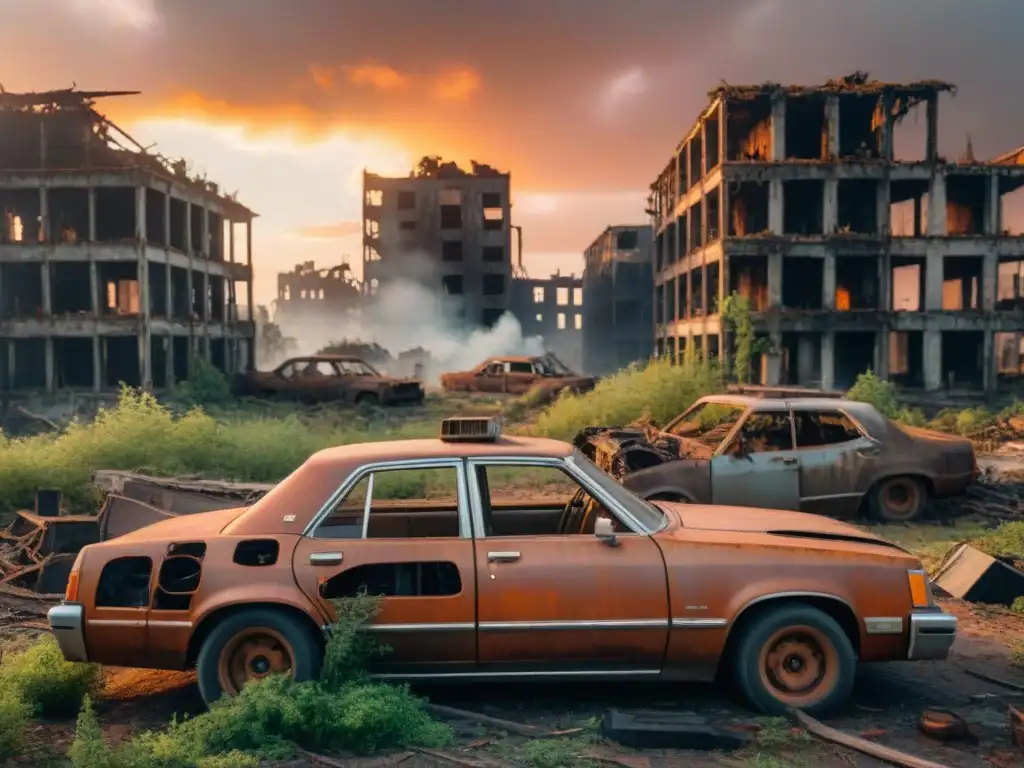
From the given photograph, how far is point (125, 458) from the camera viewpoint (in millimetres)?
12656

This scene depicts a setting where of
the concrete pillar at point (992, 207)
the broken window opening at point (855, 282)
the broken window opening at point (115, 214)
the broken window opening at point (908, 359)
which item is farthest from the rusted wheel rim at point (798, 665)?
the broken window opening at point (115, 214)

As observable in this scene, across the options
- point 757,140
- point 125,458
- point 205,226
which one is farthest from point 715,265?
point 125,458

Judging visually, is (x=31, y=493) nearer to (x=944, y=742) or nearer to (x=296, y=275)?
(x=944, y=742)

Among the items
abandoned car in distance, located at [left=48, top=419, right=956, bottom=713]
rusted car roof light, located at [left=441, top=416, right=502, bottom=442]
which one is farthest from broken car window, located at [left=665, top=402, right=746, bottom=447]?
rusted car roof light, located at [left=441, top=416, right=502, bottom=442]

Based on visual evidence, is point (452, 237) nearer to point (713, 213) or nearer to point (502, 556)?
point (713, 213)

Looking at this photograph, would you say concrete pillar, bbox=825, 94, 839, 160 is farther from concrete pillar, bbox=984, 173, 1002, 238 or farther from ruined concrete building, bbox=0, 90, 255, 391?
ruined concrete building, bbox=0, 90, 255, 391

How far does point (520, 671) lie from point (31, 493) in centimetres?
995

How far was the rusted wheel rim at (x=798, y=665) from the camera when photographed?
4.22 m

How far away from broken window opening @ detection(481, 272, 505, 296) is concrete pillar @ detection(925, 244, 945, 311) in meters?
28.0

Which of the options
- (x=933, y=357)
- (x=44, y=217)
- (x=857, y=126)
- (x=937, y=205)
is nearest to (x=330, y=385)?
(x=44, y=217)

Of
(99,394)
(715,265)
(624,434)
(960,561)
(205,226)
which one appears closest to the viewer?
(960,561)

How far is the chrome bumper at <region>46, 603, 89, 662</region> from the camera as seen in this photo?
4.26 meters

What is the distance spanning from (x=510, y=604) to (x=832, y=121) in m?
28.3

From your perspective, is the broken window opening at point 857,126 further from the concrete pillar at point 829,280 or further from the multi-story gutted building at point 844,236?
the concrete pillar at point 829,280
